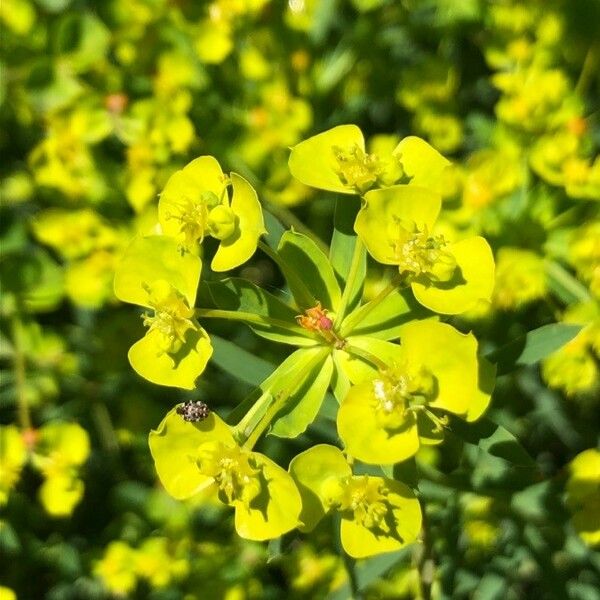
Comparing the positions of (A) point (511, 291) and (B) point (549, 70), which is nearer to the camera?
(A) point (511, 291)

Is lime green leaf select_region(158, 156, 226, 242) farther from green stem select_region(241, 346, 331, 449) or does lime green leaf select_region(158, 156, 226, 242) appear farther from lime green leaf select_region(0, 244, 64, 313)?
lime green leaf select_region(0, 244, 64, 313)

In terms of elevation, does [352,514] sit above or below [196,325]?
below

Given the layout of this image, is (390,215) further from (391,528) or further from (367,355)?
(391,528)

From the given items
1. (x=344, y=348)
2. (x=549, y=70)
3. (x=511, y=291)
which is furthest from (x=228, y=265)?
(x=549, y=70)

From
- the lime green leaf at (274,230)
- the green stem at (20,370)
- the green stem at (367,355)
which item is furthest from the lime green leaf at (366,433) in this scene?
the green stem at (20,370)

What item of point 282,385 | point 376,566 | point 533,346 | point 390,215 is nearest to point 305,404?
point 282,385

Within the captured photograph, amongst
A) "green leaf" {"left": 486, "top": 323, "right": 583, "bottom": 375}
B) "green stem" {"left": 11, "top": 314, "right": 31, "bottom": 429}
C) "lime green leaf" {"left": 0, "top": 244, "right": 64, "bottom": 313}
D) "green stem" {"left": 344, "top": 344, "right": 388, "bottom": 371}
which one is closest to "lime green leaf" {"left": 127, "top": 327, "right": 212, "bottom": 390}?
"green stem" {"left": 344, "top": 344, "right": 388, "bottom": 371}

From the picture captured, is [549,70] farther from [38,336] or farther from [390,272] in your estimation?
[38,336]
